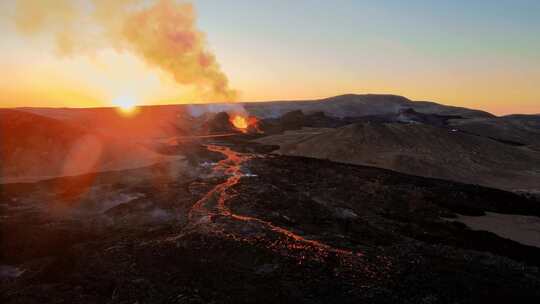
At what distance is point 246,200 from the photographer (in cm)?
3469

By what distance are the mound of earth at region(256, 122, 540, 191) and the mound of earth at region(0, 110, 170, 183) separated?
29.3 m

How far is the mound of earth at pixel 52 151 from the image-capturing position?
43.1m

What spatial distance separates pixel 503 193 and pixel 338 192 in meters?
19.2

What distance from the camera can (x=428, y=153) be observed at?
2295 inches

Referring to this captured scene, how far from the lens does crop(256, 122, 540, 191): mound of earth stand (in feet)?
165

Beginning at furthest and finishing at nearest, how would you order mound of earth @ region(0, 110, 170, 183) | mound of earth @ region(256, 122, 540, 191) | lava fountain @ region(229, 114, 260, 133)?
lava fountain @ region(229, 114, 260, 133), mound of earth @ region(256, 122, 540, 191), mound of earth @ region(0, 110, 170, 183)

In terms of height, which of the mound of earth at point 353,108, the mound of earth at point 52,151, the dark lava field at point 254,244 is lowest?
the dark lava field at point 254,244

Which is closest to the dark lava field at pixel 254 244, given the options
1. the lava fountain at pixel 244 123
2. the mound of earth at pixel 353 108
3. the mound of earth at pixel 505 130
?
the lava fountain at pixel 244 123

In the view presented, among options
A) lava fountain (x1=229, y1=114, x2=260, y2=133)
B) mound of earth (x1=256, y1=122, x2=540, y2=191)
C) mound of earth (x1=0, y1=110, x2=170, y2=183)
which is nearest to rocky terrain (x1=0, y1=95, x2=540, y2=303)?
mound of earth (x1=0, y1=110, x2=170, y2=183)

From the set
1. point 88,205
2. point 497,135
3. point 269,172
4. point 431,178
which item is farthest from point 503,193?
point 497,135

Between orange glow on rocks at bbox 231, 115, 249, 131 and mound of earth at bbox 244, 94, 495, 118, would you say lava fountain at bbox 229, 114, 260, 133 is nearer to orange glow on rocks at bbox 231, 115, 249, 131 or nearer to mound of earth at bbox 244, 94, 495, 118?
orange glow on rocks at bbox 231, 115, 249, 131

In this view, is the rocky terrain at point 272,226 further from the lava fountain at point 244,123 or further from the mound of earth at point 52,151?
the lava fountain at point 244,123

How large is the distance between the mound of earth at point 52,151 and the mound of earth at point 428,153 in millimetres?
→ 29313

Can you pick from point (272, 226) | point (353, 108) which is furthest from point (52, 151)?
point (353, 108)
